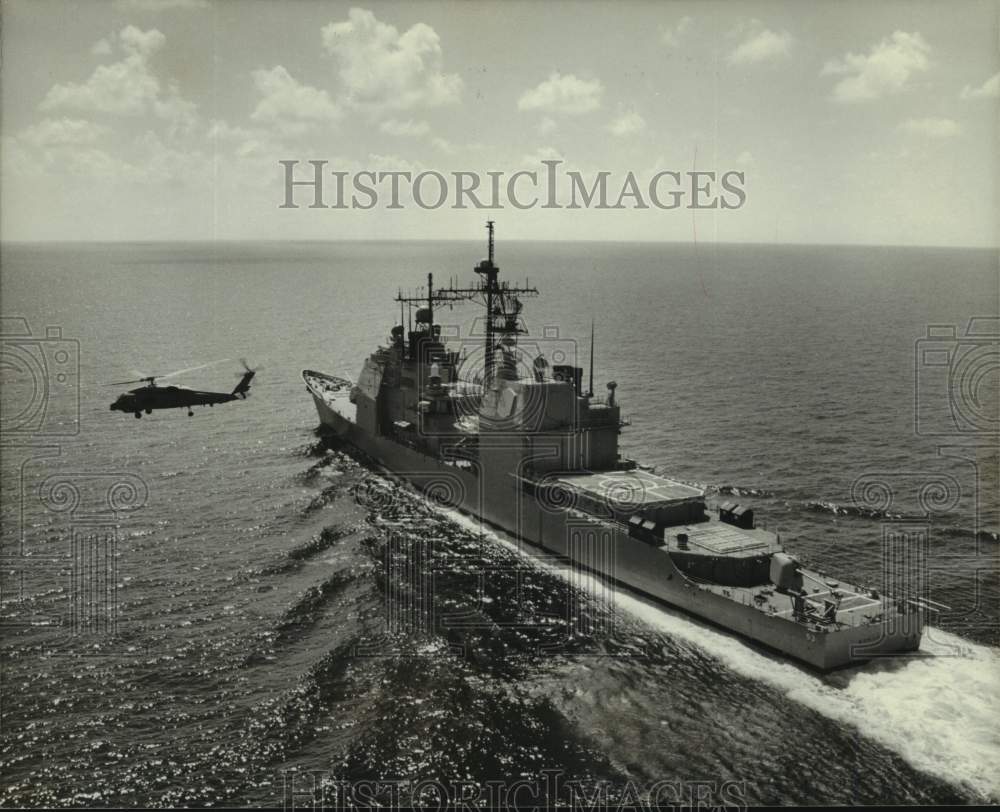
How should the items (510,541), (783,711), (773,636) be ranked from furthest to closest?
(510,541), (773,636), (783,711)

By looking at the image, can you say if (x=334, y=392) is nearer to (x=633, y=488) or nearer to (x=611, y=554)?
(x=633, y=488)

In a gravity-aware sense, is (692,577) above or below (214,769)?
above

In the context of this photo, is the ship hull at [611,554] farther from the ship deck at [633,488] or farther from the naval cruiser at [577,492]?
the ship deck at [633,488]

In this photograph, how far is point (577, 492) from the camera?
34344mm

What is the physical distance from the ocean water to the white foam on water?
0.28 ft

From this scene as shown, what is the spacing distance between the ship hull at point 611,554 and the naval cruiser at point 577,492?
0.05 meters

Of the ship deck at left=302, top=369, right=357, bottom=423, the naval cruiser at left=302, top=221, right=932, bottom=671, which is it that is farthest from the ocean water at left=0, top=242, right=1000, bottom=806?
the ship deck at left=302, top=369, right=357, bottom=423

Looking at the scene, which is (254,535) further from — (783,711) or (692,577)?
(783,711)

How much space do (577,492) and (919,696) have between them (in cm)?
1478

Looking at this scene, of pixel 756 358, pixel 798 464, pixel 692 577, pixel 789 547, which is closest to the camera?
pixel 692 577

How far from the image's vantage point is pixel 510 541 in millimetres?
→ 36688

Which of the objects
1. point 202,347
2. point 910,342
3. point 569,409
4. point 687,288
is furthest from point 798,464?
point 687,288

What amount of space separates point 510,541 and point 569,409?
21.6ft

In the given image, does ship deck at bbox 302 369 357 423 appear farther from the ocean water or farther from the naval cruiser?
the ocean water
